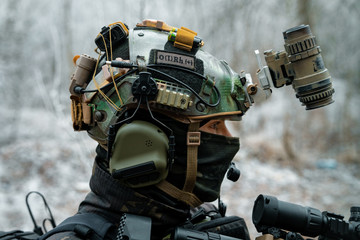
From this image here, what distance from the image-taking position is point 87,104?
187 centimetres

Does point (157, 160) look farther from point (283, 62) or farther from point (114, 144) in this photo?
point (283, 62)

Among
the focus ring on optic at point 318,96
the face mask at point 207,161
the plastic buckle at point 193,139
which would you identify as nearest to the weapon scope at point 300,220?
the face mask at point 207,161

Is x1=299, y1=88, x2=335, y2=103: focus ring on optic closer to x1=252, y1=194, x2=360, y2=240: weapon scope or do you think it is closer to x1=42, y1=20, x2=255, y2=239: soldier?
x1=42, y1=20, x2=255, y2=239: soldier

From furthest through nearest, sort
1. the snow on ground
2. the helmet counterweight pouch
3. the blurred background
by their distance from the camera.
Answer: the blurred background
the snow on ground
the helmet counterweight pouch

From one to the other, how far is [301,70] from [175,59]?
1.76 ft

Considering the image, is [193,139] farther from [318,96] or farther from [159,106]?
[318,96]

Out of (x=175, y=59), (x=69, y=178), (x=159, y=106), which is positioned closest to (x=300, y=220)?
(x=159, y=106)

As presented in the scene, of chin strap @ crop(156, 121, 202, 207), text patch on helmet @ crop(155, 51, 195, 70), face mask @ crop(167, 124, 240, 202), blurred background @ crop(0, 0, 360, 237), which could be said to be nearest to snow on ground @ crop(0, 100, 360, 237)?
blurred background @ crop(0, 0, 360, 237)

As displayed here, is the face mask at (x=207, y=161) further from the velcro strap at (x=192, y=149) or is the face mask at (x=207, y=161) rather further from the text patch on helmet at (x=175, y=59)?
the text patch on helmet at (x=175, y=59)

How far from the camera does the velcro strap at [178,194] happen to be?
1789mm

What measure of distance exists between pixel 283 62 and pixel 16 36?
4.71m

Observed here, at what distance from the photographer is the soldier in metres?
1.71

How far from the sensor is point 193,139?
180 cm

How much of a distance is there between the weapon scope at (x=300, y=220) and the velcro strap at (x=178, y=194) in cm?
27
